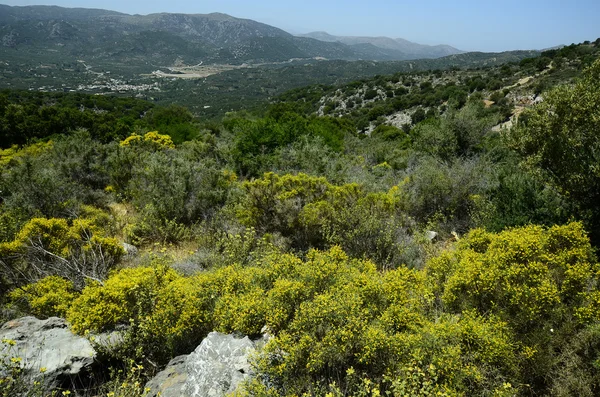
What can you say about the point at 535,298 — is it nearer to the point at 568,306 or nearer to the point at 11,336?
the point at 568,306

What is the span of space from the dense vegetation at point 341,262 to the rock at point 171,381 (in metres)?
0.33

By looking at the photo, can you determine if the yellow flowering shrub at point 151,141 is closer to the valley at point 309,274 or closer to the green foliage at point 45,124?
the valley at point 309,274

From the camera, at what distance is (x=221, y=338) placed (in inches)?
164

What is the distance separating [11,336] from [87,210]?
16.4 feet

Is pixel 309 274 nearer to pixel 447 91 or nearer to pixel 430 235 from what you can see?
pixel 430 235

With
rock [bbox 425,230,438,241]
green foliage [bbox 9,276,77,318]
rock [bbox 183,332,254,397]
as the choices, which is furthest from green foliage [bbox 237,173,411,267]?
green foliage [bbox 9,276,77,318]

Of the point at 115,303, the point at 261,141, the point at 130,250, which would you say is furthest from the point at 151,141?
the point at 115,303

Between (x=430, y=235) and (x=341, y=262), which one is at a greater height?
(x=341, y=262)

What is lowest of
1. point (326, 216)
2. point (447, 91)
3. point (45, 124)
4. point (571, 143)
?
point (45, 124)

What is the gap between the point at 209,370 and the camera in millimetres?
3705

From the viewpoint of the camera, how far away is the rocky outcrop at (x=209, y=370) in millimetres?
3578

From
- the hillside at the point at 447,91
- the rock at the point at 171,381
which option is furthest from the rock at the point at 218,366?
the hillside at the point at 447,91

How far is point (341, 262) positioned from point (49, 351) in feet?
13.1

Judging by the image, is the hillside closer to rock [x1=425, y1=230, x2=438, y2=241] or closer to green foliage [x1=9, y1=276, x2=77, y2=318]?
rock [x1=425, y1=230, x2=438, y2=241]
